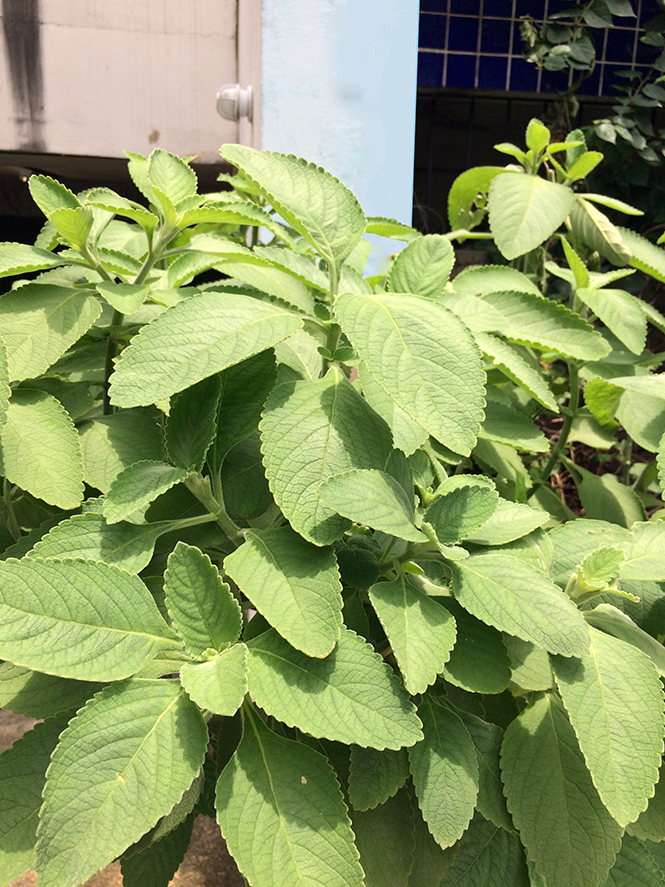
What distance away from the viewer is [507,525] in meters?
0.70

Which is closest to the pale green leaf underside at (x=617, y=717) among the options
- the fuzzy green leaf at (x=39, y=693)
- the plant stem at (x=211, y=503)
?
the plant stem at (x=211, y=503)

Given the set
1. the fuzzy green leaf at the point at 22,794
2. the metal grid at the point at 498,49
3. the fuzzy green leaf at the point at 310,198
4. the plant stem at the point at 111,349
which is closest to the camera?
the fuzzy green leaf at the point at 22,794

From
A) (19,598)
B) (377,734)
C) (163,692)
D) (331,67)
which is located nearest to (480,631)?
(377,734)

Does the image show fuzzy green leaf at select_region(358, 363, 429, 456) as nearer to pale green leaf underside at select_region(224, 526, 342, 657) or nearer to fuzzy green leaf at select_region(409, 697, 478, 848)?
pale green leaf underside at select_region(224, 526, 342, 657)

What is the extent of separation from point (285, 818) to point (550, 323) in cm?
69

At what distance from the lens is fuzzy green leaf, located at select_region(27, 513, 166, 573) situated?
62cm

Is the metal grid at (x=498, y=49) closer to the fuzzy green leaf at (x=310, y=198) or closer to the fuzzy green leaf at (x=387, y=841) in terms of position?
the fuzzy green leaf at (x=310, y=198)

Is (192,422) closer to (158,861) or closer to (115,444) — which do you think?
(115,444)

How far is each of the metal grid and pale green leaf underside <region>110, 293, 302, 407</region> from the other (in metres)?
3.18

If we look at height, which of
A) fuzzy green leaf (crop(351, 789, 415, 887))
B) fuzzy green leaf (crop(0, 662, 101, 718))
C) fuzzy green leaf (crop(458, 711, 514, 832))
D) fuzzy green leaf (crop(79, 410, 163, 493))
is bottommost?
fuzzy green leaf (crop(351, 789, 415, 887))

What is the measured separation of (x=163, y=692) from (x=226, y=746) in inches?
6.7

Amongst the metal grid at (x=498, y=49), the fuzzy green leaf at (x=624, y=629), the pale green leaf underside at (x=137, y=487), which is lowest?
the fuzzy green leaf at (x=624, y=629)

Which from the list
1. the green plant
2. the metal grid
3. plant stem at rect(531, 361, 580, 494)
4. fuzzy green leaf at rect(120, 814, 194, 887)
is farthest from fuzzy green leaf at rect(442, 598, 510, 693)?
the metal grid

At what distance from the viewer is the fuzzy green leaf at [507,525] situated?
685 millimetres
